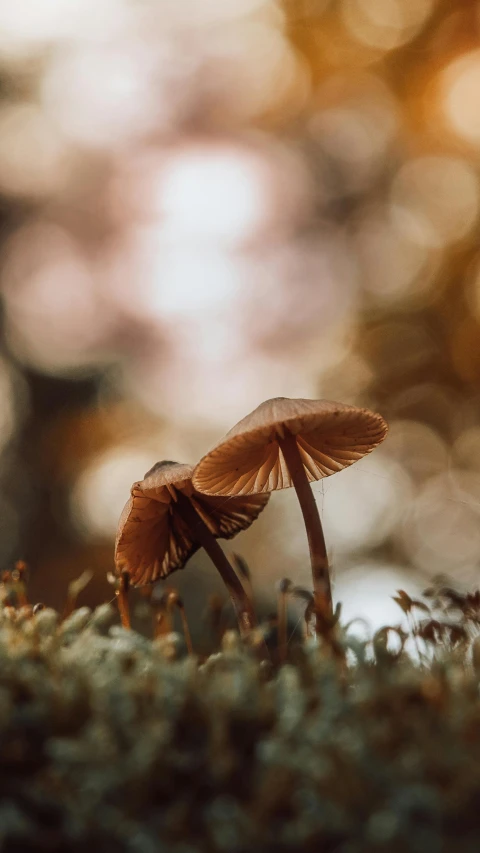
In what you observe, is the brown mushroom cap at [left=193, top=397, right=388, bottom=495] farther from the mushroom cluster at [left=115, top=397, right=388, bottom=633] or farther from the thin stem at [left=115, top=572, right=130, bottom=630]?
the thin stem at [left=115, top=572, right=130, bottom=630]

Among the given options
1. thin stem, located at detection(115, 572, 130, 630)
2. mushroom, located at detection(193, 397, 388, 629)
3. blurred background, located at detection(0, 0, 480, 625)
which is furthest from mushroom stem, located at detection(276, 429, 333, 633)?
blurred background, located at detection(0, 0, 480, 625)

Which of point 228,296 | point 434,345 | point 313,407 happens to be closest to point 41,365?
point 228,296

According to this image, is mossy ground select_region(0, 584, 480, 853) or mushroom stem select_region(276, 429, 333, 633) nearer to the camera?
mossy ground select_region(0, 584, 480, 853)

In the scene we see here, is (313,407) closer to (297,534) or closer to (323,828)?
(323,828)

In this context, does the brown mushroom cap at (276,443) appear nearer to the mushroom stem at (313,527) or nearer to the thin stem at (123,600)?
the mushroom stem at (313,527)

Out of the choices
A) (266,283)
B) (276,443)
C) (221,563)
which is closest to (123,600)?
(221,563)

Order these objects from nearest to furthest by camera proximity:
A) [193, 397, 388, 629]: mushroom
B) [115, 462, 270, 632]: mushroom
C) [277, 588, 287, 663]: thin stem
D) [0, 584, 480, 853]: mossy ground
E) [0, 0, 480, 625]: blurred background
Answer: [0, 584, 480, 853]: mossy ground
[277, 588, 287, 663]: thin stem
[193, 397, 388, 629]: mushroom
[115, 462, 270, 632]: mushroom
[0, 0, 480, 625]: blurred background
